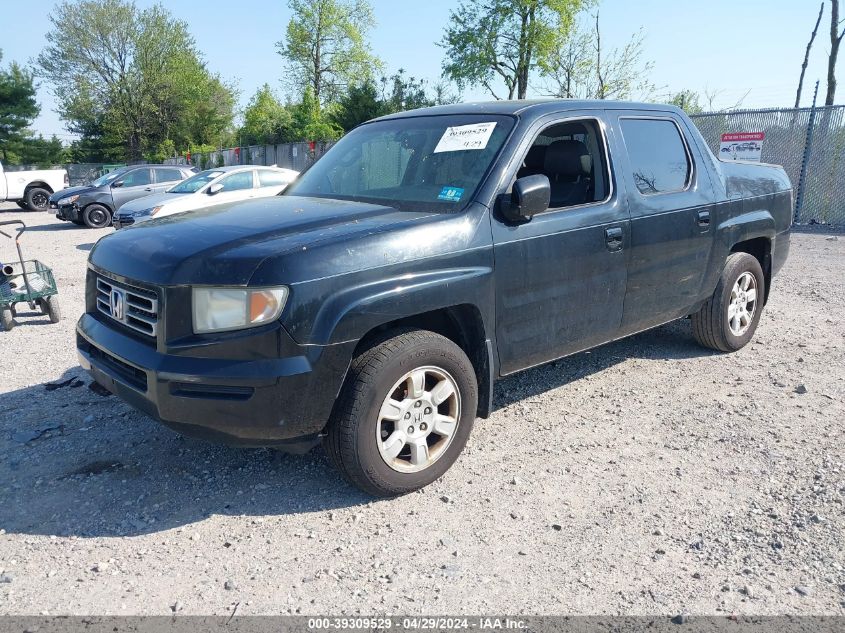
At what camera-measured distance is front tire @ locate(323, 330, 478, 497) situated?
3049 millimetres

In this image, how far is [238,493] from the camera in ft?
11.2

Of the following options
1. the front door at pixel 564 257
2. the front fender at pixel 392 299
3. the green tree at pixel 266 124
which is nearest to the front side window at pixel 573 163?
the front door at pixel 564 257

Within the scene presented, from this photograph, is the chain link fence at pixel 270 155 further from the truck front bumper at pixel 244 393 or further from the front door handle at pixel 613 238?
the truck front bumper at pixel 244 393

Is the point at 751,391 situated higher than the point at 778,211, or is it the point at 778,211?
the point at 778,211

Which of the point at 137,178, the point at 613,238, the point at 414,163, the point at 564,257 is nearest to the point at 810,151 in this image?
the point at 613,238

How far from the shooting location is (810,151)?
13898mm

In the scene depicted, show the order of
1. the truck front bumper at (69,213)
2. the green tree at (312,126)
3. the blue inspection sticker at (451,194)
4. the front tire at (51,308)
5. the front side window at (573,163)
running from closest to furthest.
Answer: the blue inspection sticker at (451,194), the front side window at (573,163), the front tire at (51,308), the truck front bumper at (69,213), the green tree at (312,126)

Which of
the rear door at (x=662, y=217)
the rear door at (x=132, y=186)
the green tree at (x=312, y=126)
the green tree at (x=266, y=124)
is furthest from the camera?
the green tree at (x=266, y=124)

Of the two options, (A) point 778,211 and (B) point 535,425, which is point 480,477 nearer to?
(B) point 535,425

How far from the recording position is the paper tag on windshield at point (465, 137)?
3764 millimetres

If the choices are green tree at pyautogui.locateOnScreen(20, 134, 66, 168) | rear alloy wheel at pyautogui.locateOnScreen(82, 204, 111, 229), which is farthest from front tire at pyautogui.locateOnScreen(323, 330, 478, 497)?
green tree at pyautogui.locateOnScreen(20, 134, 66, 168)

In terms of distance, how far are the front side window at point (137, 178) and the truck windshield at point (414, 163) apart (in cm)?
1500

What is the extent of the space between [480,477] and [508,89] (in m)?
35.5

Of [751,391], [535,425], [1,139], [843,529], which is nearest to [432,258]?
[535,425]
